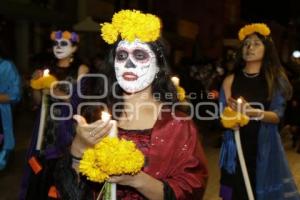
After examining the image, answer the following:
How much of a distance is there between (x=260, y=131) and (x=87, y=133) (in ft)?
8.47

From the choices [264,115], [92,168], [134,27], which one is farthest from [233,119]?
[92,168]

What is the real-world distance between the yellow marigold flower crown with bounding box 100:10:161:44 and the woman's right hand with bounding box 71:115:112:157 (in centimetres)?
54

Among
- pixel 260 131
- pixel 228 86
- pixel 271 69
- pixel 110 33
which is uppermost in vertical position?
pixel 110 33

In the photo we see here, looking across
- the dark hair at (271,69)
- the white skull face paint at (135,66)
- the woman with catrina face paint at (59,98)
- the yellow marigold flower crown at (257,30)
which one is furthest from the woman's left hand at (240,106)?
the white skull face paint at (135,66)

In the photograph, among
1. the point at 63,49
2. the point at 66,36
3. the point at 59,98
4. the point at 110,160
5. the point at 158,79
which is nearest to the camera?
the point at 110,160

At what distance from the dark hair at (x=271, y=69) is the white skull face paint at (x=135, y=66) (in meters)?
2.13

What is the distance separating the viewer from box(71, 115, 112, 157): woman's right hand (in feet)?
7.59

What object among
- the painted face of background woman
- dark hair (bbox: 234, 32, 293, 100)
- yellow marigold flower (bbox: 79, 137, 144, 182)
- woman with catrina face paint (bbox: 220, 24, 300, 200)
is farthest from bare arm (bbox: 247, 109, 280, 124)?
yellow marigold flower (bbox: 79, 137, 144, 182)

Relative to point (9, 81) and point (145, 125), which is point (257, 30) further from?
point (9, 81)

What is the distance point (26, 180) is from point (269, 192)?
2.21m

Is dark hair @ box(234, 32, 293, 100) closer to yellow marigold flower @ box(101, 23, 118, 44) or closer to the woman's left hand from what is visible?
the woman's left hand

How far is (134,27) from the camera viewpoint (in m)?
2.71

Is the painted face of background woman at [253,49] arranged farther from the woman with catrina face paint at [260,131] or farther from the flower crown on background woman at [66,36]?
the flower crown on background woman at [66,36]

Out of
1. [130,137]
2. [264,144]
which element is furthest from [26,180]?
[130,137]
